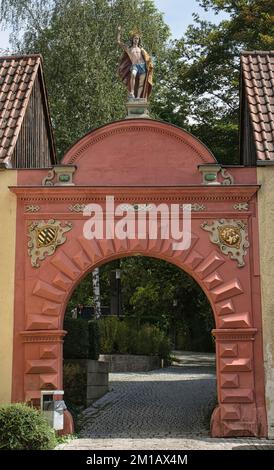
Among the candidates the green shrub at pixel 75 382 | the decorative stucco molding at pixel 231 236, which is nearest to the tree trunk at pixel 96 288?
the green shrub at pixel 75 382

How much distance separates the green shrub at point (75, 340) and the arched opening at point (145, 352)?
25mm

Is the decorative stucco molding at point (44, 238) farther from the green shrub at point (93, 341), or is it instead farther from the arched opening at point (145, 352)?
the green shrub at point (93, 341)

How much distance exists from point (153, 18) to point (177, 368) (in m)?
14.1

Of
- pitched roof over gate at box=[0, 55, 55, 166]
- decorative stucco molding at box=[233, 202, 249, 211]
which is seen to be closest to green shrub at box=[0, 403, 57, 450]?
pitched roof over gate at box=[0, 55, 55, 166]

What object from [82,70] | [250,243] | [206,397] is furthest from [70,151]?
[82,70]

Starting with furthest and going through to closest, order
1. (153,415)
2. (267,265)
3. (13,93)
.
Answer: (153,415) < (13,93) < (267,265)

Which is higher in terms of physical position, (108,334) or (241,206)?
(241,206)

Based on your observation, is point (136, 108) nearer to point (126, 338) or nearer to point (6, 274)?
point (6, 274)

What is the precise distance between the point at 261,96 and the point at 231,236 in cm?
353

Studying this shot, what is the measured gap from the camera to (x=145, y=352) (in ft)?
94.8

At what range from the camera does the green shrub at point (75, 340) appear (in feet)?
60.0

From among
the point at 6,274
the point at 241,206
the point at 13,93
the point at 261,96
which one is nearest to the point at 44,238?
the point at 6,274

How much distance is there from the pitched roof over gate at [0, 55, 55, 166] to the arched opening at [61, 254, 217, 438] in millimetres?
3285

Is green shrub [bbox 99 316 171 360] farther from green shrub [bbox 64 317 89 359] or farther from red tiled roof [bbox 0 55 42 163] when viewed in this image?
red tiled roof [bbox 0 55 42 163]
